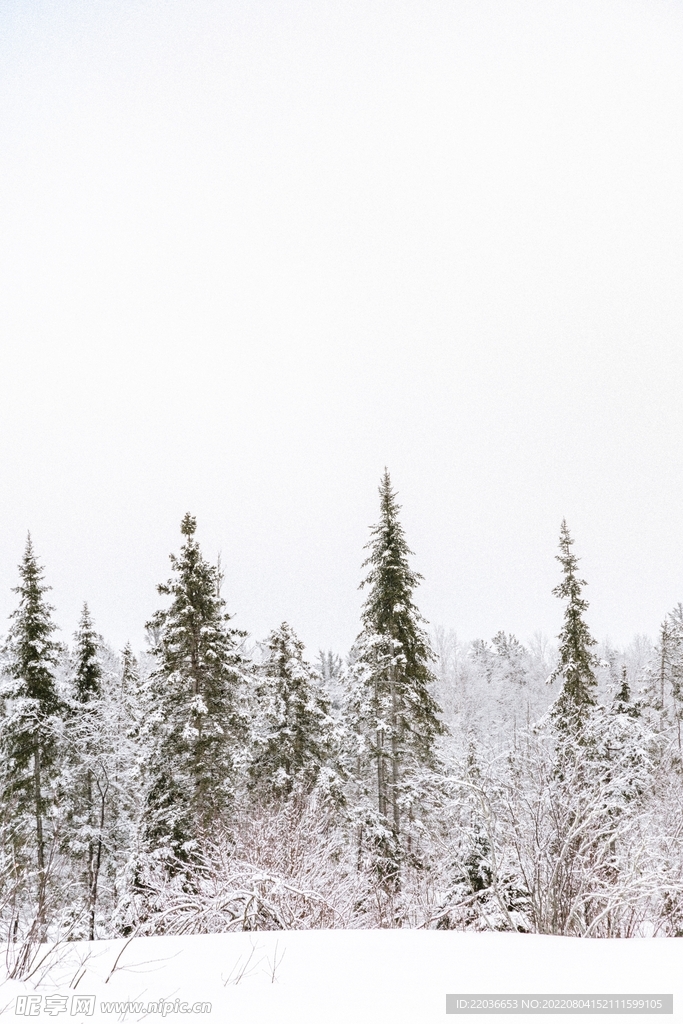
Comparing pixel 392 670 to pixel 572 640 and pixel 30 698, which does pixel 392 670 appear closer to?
pixel 572 640

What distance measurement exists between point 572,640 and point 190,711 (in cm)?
1322

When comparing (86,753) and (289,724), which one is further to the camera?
(86,753)

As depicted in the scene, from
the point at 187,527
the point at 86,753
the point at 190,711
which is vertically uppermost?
the point at 187,527

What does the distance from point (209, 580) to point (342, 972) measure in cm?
1604

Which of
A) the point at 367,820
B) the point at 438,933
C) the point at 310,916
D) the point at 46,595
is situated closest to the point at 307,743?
the point at 367,820

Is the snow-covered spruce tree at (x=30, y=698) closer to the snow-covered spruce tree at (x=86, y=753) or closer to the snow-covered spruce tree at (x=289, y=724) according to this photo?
the snow-covered spruce tree at (x=86, y=753)

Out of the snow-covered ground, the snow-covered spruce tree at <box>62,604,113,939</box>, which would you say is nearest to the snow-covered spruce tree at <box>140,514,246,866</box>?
the snow-covered spruce tree at <box>62,604,113,939</box>

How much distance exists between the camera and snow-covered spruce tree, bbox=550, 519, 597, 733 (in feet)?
73.2

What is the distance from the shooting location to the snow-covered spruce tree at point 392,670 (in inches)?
766

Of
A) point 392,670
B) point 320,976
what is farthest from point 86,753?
point 320,976

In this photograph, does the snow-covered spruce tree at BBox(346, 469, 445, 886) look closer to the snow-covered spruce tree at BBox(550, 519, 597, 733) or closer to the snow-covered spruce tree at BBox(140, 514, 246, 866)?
the snow-covered spruce tree at BBox(140, 514, 246, 866)

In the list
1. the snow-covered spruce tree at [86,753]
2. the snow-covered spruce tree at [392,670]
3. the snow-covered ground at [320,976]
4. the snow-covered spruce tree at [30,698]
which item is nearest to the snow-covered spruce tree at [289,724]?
the snow-covered spruce tree at [392,670]

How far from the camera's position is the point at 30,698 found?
19.7m

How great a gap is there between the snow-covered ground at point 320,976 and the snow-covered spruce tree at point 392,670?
15.0 meters
